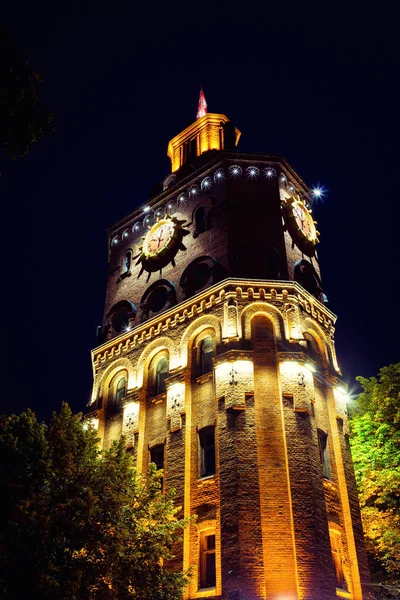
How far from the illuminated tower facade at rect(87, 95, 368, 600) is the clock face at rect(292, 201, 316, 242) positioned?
0.37 feet

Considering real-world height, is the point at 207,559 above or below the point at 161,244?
below

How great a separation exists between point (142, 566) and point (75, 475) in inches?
132

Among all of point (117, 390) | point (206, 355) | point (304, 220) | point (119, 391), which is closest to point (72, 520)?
point (206, 355)

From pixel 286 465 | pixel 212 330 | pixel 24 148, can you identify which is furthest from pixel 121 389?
pixel 24 148

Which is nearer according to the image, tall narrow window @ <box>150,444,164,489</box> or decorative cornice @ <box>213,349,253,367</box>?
decorative cornice @ <box>213,349,253,367</box>

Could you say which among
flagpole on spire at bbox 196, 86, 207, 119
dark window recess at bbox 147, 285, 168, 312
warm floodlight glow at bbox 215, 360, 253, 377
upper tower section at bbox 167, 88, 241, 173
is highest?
flagpole on spire at bbox 196, 86, 207, 119

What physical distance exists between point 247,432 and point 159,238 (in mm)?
13350

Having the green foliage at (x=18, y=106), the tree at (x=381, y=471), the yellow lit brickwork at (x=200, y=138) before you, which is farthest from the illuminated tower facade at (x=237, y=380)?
the green foliage at (x=18, y=106)

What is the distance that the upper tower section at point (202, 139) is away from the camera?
1481 inches

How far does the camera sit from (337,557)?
21.9 metres

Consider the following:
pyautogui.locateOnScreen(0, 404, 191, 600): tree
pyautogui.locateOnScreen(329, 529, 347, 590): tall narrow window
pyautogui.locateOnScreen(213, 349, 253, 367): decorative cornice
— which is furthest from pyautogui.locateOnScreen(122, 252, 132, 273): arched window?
pyautogui.locateOnScreen(329, 529, 347, 590): tall narrow window

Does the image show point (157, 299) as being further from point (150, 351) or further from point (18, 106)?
point (18, 106)

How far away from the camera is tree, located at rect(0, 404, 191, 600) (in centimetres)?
1530

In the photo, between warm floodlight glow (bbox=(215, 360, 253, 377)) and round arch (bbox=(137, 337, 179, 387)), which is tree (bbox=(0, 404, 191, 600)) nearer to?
warm floodlight glow (bbox=(215, 360, 253, 377))
